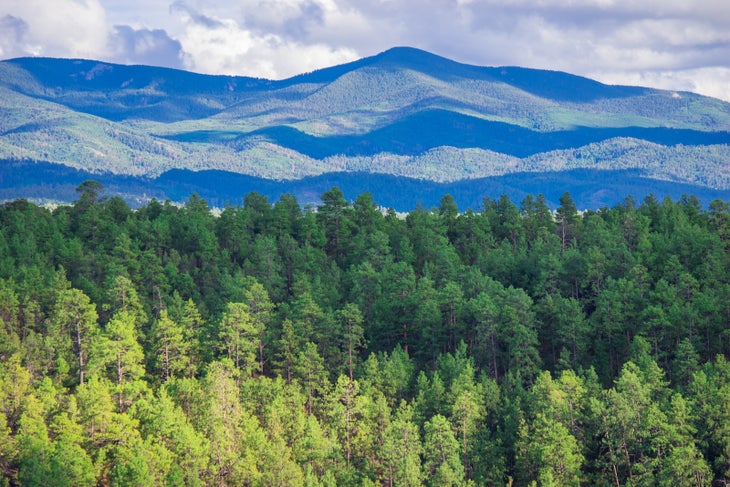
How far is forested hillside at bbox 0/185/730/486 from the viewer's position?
78.8 m

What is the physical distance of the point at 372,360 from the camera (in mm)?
92062

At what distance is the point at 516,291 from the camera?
326 ft

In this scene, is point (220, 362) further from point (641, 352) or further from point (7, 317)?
point (641, 352)

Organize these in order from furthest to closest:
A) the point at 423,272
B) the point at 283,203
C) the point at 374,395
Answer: the point at 283,203 → the point at 423,272 → the point at 374,395

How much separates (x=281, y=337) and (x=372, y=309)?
12351 millimetres

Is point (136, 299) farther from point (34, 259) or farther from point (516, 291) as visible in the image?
point (516, 291)

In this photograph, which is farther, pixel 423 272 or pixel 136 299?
pixel 423 272

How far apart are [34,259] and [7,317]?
67.8ft

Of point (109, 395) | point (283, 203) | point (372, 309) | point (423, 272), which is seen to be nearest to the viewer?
point (109, 395)

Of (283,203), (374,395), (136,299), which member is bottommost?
(374,395)

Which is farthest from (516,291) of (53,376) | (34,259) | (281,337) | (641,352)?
(34,259)

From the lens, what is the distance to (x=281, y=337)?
330 ft

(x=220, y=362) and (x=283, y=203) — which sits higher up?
(x=283, y=203)

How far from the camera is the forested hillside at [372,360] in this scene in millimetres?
78750
